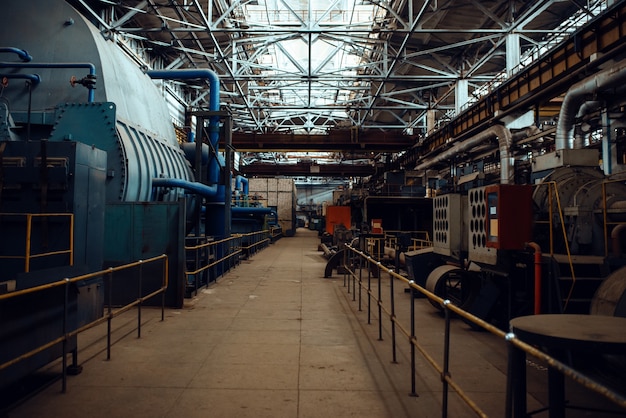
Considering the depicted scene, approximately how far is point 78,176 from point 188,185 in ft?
21.0

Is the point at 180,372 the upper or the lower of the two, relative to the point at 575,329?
lower

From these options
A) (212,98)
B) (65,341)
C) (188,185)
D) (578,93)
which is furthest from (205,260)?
(578,93)

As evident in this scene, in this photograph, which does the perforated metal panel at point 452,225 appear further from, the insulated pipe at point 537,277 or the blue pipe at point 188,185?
the blue pipe at point 188,185

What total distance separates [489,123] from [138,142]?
582 inches

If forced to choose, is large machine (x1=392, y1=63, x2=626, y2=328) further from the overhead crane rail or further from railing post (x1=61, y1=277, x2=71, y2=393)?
railing post (x1=61, y1=277, x2=71, y2=393)

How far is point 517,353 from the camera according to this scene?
2.24m

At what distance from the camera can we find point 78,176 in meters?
5.05

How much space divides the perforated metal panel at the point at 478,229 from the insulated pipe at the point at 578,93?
252 inches

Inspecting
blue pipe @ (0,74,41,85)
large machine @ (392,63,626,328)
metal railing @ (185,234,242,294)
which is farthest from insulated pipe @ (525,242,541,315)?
blue pipe @ (0,74,41,85)

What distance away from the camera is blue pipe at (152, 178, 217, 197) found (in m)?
10.6

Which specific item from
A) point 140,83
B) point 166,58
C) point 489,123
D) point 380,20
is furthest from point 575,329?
point 166,58

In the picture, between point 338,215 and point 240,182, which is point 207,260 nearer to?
point 240,182

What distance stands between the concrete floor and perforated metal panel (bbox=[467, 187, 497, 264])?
1283mm

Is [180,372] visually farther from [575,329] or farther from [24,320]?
[575,329]
